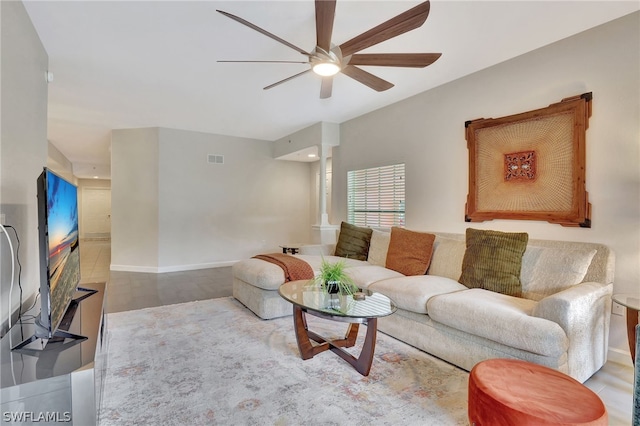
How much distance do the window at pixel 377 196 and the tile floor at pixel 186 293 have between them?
2351mm

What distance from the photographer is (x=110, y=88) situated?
3.89 m

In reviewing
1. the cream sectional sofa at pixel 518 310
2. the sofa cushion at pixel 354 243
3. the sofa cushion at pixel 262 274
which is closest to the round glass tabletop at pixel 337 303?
the cream sectional sofa at pixel 518 310

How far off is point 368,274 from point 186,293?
2643 mm

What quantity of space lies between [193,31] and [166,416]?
9.13ft

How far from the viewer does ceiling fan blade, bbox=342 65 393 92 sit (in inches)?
107

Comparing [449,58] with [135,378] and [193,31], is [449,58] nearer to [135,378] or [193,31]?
[193,31]

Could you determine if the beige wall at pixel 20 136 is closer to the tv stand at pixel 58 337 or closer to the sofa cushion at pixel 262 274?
the tv stand at pixel 58 337

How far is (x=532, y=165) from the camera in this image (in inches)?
119

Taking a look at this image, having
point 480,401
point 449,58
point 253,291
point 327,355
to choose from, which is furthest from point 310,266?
point 449,58

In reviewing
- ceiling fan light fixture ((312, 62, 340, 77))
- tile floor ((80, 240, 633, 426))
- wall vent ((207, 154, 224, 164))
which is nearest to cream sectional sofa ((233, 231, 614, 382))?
tile floor ((80, 240, 633, 426))

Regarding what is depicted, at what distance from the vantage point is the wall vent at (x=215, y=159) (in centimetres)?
636

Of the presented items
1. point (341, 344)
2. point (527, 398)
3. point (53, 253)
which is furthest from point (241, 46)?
point (527, 398)

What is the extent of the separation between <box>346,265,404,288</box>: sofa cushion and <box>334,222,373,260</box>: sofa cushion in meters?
0.65

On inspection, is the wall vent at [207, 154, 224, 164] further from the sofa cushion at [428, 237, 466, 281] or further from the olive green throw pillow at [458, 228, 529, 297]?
the olive green throw pillow at [458, 228, 529, 297]
